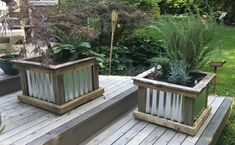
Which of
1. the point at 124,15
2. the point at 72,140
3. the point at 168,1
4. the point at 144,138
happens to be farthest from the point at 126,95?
the point at 168,1

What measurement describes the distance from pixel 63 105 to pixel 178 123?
40.4 inches

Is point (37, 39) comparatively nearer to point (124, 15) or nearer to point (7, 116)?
point (7, 116)

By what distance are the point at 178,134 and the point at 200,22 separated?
1051 mm

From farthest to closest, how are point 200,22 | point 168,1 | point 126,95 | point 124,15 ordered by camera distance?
point 168,1
point 124,15
point 126,95
point 200,22

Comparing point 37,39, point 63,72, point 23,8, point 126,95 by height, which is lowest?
point 126,95

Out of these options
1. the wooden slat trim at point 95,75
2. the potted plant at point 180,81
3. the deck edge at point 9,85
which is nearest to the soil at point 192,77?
the potted plant at point 180,81

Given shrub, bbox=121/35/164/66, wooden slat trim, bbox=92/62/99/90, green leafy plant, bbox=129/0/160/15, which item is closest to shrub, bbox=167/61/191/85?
wooden slat trim, bbox=92/62/99/90

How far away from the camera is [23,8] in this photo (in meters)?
2.60

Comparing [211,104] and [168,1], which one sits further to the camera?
[168,1]

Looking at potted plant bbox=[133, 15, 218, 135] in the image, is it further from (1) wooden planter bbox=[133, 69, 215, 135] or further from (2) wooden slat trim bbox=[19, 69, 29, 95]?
(2) wooden slat trim bbox=[19, 69, 29, 95]

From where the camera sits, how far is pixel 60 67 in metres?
2.54

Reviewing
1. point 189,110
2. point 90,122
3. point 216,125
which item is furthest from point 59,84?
point 216,125

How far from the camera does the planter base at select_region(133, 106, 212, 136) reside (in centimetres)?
256

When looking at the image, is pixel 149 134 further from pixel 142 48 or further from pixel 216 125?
pixel 142 48
